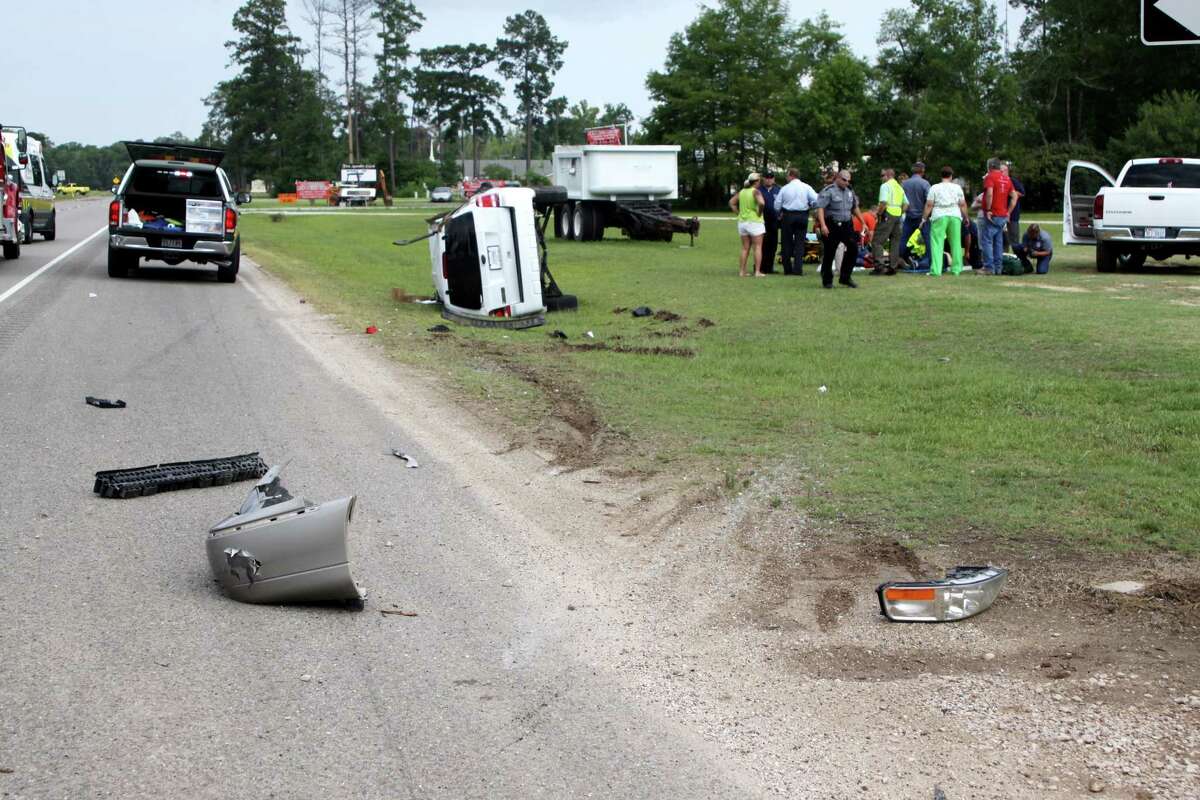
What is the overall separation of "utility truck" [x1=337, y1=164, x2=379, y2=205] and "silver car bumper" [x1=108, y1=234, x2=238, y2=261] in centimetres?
6325

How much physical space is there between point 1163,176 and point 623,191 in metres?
16.5

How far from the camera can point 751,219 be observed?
2108 cm

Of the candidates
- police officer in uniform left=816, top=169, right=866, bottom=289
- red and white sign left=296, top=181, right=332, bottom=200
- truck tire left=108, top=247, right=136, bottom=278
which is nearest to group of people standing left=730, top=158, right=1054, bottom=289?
police officer in uniform left=816, top=169, right=866, bottom=289

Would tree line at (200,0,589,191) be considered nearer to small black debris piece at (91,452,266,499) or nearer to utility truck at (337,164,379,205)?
utility truck at (337,164,379,205)

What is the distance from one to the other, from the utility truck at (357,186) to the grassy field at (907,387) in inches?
2530

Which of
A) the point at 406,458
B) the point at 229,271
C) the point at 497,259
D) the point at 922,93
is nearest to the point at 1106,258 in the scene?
the point at 497,259

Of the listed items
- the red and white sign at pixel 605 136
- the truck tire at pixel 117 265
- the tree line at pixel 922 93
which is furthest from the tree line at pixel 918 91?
the truck tire at pixel 117 265

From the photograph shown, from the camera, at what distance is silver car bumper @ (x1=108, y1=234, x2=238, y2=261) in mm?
21156

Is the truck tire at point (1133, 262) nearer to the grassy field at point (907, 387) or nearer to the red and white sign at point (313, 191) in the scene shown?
the grassy field at point (907, 387)

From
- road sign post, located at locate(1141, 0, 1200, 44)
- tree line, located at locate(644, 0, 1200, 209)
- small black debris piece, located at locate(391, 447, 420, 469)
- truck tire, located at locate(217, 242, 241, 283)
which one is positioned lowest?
small black debris piece, located at locate(391, 447, 420, 469)

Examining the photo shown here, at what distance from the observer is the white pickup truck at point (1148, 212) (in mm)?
19828

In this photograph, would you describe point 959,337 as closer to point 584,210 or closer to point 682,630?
point 682,630

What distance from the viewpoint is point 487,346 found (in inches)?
555

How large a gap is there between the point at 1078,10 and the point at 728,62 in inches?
789
